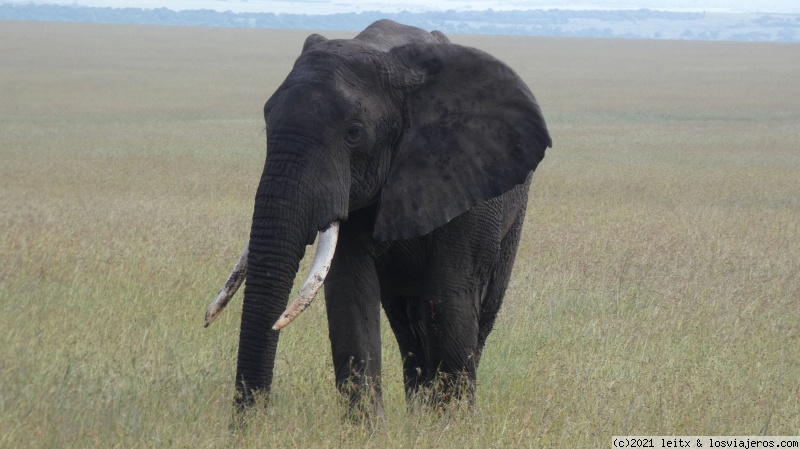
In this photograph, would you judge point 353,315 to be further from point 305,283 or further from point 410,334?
point 410,334

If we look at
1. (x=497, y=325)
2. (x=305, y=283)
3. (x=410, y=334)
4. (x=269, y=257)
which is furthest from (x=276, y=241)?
(x=497, y=325)

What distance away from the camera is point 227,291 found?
182 inches

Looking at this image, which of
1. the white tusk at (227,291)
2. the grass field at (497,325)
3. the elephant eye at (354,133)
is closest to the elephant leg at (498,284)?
the grass field at (497,325)

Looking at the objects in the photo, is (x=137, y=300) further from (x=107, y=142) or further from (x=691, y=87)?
(x=691, y=87)

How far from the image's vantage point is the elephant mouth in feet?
13.9

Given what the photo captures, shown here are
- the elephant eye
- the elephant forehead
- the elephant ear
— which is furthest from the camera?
the elephant ear

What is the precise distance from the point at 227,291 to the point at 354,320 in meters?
0.75

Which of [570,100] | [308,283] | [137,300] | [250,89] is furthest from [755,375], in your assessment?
[250,89]

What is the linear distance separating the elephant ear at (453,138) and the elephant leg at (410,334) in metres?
0.98

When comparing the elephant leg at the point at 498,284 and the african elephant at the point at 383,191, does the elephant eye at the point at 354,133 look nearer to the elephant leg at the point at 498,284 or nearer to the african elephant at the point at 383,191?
the african elephant at the point at 383,191

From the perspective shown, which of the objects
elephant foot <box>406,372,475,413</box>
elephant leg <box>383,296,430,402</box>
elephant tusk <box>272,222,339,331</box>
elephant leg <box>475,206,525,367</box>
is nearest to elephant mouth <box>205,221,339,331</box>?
elephant tusk <box>272,222,339,331</box>

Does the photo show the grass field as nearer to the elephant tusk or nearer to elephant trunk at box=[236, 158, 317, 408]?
elephant trunk at box=[236, 158, 317, 408]

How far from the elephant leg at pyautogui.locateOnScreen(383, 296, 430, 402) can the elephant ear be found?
3.21ft

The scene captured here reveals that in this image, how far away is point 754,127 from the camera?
119 ft
